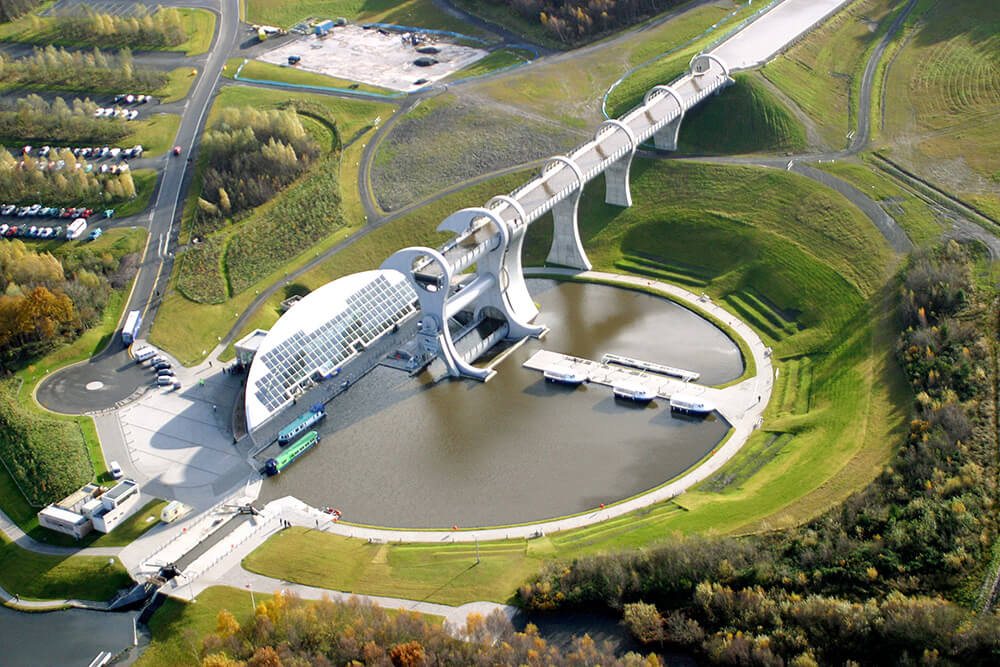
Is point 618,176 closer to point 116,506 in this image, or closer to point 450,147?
point 450,147

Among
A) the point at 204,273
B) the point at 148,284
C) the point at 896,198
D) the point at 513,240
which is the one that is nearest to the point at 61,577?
the point at 148,284

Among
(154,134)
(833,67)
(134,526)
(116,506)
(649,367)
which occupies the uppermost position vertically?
(833,67)

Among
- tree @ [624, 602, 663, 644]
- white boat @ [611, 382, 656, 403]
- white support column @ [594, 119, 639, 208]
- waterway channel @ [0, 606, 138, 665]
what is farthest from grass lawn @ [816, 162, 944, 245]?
waterway channel @ [0, 606, 138, 665]

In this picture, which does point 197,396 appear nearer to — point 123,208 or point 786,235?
point 123,208

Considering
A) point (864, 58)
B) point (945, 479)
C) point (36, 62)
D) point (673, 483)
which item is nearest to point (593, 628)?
point (673, 483)

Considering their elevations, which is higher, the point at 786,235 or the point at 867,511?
the point at 786,235

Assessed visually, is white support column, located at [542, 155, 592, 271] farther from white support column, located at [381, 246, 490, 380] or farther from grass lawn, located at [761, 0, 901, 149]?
grass lawn, located at [761, 0, 901, 149]

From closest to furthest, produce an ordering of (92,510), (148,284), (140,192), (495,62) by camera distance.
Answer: (92,510) → (148,284) → (140,192) → (495,62)
